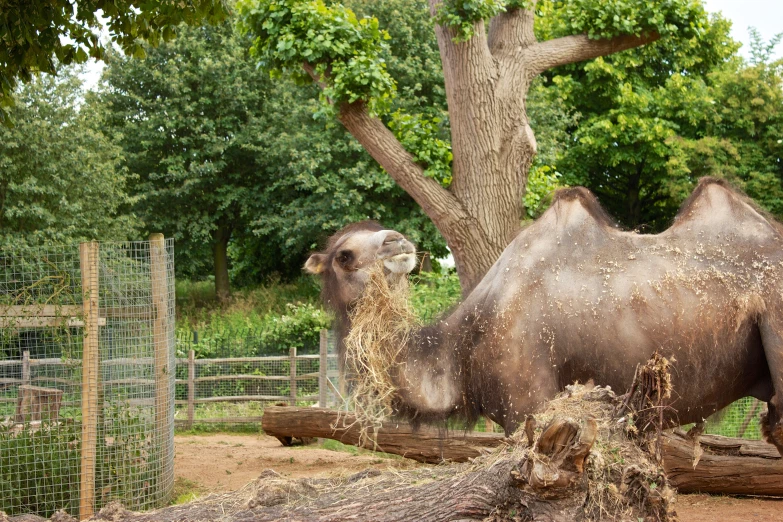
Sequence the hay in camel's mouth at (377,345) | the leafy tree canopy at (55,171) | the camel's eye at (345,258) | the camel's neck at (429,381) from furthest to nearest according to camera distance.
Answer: the leafy tree canopy at (55,171) → the camel's eye at (345,258) → the camel's neck at (429,381) → the hay in camel's mouth at (377,345)

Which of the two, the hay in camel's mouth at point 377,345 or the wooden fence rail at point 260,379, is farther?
the wooden fence rail at point 260,379

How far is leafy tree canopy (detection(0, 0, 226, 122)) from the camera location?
7.27 m

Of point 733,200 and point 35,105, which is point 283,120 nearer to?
point 35,105

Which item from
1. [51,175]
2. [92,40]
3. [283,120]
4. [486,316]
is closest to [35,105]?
[51,175]

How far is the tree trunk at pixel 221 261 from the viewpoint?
27.1 m

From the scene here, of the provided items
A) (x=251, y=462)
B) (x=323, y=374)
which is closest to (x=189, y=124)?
(x=323, y=374)

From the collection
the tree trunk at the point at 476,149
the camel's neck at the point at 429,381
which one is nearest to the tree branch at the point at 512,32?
the tree trunk at the point at 476,149

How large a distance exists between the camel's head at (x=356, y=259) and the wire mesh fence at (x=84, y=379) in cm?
295

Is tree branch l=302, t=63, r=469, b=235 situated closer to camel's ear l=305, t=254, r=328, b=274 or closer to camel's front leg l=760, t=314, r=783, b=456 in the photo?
camel's ear l=305, t=254, r=328, b=274

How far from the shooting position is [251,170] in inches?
1057

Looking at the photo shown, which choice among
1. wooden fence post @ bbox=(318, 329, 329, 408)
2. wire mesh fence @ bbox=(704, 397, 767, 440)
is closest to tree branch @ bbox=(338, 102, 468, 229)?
wire mesh fence @ bbox=(704, 397, 767, 440)

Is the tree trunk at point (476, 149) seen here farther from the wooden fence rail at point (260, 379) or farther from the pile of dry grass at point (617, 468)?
the pile of dry grass at point (617, 468)

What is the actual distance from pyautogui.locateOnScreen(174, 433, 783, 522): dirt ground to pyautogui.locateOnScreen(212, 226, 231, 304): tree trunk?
13519 millimetres

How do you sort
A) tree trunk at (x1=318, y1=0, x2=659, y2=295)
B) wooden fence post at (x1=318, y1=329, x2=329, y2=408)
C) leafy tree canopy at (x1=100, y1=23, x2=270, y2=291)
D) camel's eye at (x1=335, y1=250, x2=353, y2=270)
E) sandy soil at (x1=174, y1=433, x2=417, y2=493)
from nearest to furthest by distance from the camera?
camel's eye at (x1=335, y1=250, x2=353, y2=270) < tree trunk at (x1=318, y1=0, x2=659, y2=295) < sandy soil at (x1=174, y1=433, x2=417, y2=493) < wooden fence post at (x1=318, y1=329, x2=329, y2=408) < leafy tree canopy at (x1=100, y1=23, x2=270, y2=291)
